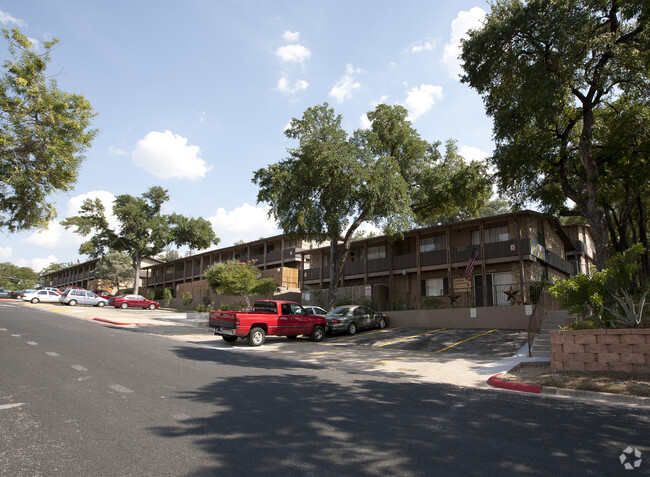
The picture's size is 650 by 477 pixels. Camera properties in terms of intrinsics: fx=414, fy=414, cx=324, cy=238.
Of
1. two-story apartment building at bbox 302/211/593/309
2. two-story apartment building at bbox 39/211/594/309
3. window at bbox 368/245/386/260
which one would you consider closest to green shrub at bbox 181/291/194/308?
two-story apartment building at bbox 39/211/594/309

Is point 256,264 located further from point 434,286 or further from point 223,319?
point 223,319

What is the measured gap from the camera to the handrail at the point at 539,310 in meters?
15.2

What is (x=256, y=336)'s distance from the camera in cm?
1642

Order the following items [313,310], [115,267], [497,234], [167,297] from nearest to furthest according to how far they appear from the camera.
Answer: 1. [313,310]
2. [497,234]
3. [167,297]
4. [115,267]

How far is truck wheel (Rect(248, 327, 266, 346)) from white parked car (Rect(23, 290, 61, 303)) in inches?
1332

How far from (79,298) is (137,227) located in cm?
1792

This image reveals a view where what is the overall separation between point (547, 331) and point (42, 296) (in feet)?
144

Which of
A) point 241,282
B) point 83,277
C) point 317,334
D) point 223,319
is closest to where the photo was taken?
point 223,319

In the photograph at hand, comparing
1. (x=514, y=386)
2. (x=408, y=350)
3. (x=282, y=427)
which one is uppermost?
(x=282, y=427)

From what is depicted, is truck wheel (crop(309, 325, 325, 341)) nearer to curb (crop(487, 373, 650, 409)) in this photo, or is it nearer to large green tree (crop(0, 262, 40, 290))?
curb (crop(487, 373, 650, 409))

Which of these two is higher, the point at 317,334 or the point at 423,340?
the point at 317,334

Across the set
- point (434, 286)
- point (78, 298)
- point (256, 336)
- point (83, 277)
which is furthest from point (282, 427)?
point (83, 277)

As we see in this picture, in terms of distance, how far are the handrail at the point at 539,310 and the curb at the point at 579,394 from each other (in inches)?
203

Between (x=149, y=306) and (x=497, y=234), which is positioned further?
(x=149, y=306)
